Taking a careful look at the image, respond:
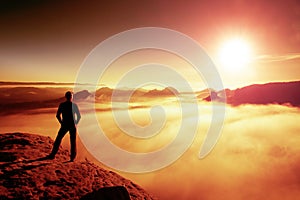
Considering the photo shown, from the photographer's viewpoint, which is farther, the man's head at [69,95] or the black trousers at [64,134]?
the black trousers at [64,134]

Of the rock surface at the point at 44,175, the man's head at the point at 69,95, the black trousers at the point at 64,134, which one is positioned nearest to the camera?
the rock surface at the point at 44,175

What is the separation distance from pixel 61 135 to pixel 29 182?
9.33 feet

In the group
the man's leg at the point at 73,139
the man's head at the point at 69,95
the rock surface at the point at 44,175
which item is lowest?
the rock surface at the point at 44,175

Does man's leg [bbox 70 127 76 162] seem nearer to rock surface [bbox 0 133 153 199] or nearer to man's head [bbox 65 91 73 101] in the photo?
rock surface [bbox 0 133 153 199]

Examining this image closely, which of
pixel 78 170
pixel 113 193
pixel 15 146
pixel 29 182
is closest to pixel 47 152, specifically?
pixel 15 146

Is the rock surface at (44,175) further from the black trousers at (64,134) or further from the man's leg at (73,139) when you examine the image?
the black trousers at (64,134)

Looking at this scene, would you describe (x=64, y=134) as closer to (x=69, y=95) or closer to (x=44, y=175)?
(x=69, y=95)

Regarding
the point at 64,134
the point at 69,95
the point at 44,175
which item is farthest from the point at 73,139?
the point at 44,175

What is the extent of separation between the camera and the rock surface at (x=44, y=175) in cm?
1081

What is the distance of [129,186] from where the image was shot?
14.5 meters

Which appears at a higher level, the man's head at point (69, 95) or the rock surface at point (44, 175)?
the man's head at point (69, 95)

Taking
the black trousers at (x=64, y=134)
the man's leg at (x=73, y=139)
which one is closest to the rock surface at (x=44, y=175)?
the man's leg at (x=73, y=139)

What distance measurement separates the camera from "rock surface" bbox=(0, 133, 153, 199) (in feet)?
35.5

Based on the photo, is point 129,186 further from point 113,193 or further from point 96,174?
point 113,193
